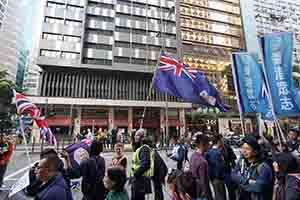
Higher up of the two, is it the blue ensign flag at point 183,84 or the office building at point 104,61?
the office building at point 104,61

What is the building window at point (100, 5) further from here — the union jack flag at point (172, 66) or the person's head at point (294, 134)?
the person's head at point (294, 134)

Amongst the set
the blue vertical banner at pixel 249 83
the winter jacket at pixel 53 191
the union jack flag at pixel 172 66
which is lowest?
the winter jacket at pixel 53 191

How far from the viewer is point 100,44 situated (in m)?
35.5

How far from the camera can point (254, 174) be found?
8.96 feet

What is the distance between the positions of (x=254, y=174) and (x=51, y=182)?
7.99 feet

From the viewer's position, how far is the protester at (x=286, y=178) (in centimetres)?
221

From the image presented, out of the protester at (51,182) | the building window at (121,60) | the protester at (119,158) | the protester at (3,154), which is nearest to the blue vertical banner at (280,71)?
the protester at (119,158)

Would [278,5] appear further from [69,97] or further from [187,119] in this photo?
[69,97]

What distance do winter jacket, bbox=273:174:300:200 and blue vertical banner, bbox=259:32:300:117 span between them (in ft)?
9.52

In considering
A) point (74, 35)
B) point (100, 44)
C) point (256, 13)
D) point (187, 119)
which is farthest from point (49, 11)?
point (256, 13)

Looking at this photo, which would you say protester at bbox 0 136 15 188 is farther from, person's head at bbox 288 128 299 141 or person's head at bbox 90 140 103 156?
person's head at bbox 288 128 299 141

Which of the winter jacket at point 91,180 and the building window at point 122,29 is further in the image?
the building window at point 122,29

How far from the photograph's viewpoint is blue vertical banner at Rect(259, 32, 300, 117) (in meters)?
4.92

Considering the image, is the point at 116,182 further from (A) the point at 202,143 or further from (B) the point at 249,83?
(B) the point at 249,83
